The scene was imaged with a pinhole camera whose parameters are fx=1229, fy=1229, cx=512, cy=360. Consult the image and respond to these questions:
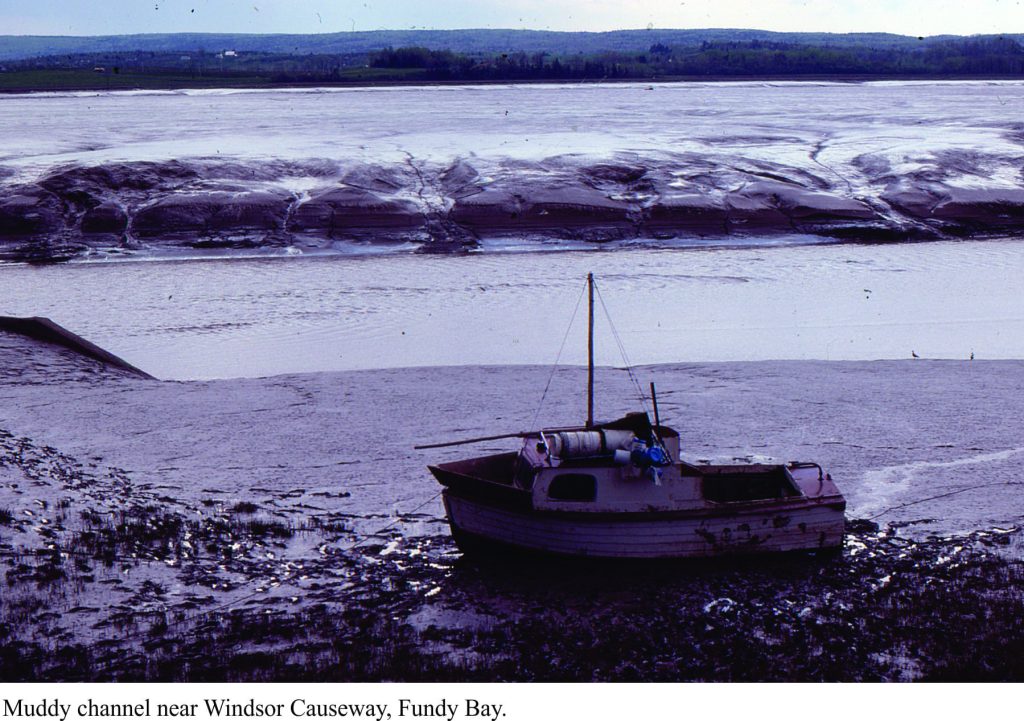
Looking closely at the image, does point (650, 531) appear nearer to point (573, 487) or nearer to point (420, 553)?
point (573, 487)

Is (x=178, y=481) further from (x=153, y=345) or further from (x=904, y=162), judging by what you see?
(x=904, y=162)

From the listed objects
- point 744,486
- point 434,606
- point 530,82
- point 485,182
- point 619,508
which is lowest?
point 434,606

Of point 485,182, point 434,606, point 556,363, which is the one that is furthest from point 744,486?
point 485,182

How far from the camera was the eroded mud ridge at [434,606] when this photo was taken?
10.4 m

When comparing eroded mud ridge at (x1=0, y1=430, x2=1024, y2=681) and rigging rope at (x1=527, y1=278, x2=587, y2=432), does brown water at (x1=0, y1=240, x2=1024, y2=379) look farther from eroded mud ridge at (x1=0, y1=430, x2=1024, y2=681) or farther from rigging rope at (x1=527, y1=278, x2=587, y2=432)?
eroded mud ridge at (x1=0, y1=430, x2=1024, y2=681)

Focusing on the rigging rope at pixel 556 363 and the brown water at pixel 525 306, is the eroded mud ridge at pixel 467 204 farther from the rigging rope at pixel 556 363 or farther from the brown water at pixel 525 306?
the rigging rope at pixel 556 363

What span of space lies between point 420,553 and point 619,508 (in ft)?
7.50

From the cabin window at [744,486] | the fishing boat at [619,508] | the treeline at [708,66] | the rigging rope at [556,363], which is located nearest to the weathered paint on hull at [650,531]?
the fishing boat at [619,508]

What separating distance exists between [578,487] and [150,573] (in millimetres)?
4404

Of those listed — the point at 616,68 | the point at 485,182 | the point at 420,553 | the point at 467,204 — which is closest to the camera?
the point at 420,553

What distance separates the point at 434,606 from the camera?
11.8 meters

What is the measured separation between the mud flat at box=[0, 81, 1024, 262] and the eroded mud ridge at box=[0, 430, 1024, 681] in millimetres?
21579

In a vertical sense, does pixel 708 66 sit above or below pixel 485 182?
above

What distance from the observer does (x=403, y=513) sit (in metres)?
14.4
